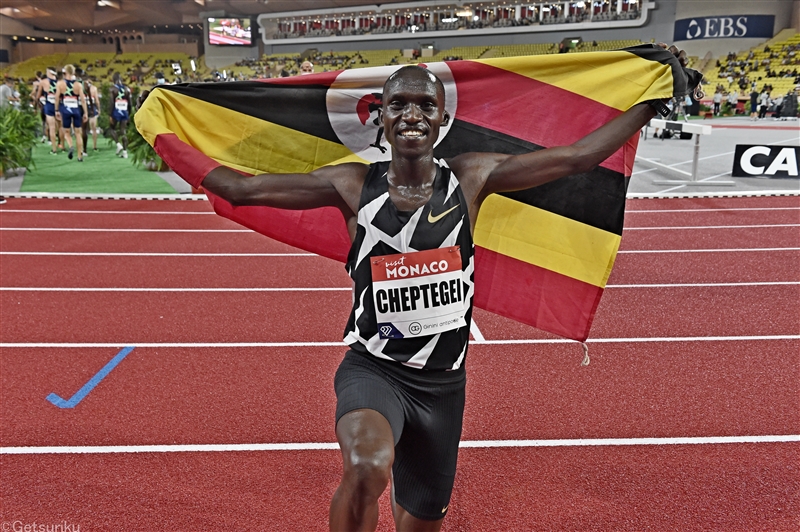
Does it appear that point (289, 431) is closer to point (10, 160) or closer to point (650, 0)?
point (10, 160)

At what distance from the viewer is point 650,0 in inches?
1500

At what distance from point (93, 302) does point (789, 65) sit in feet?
117

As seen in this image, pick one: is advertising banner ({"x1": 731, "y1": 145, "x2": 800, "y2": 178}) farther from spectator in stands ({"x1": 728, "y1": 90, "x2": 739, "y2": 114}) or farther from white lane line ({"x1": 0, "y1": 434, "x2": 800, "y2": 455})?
spectator in stands ({"x1": 728, "y1": 90, "x2": 739, "y2": 114})

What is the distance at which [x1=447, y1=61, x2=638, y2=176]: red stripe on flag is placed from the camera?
2893mm

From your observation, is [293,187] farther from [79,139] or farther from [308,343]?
[79,139]

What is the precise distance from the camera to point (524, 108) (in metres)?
2.95

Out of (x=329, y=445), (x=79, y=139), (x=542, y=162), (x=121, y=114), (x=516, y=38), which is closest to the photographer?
(x=542, y=162)

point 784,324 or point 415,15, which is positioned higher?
point 415,15

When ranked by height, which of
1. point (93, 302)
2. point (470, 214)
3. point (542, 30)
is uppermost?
point (542, 30)

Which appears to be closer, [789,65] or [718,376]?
[718,376]

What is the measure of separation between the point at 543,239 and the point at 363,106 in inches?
40.9

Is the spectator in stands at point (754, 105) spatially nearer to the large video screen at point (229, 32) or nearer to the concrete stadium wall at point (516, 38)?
the concrete stadium wall at point (516, 38)

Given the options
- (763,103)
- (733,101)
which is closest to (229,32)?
(733,101)

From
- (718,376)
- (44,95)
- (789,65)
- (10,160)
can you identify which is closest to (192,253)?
(718,376)
